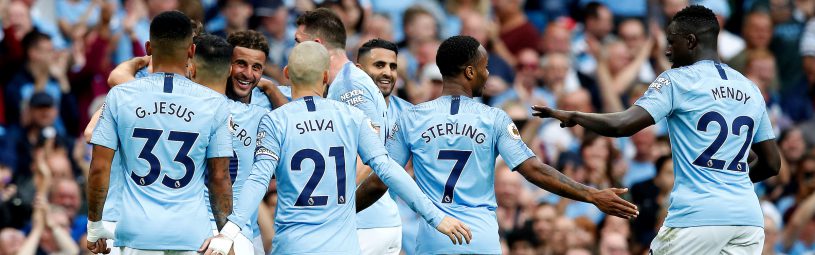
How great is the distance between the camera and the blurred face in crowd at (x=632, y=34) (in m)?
20.8

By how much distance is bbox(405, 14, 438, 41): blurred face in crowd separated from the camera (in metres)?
19.2

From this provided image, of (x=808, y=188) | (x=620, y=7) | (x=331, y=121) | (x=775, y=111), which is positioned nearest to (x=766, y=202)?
(x=808, y=188)

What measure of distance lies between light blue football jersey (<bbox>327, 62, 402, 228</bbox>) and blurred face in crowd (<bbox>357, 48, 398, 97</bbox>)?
0.47 metres

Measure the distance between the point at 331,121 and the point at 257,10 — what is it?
870 cm

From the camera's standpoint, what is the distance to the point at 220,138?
10.3 meters

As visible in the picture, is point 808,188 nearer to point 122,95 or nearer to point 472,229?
point 472,229

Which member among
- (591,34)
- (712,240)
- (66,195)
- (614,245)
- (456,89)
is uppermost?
(456,89)

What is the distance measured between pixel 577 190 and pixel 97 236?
11.0 feet

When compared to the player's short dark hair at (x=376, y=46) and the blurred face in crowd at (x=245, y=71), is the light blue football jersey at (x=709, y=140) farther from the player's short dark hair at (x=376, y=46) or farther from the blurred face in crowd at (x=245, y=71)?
the blurred face in crowd at (x=245, y=71)

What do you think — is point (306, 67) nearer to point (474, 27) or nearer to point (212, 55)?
point (212, 55)

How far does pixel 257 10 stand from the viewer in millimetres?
18734

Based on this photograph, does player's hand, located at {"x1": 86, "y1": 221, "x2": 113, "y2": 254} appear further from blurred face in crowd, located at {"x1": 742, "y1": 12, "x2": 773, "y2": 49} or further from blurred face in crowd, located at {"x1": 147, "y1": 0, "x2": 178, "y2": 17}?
blurred face in crowd, located at {"x1": 742, "y1": 12, "x2": 773, "y2": 49}

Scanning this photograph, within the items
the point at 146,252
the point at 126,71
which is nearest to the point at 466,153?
the point at 146,252

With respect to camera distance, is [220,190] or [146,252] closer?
[146,252]
